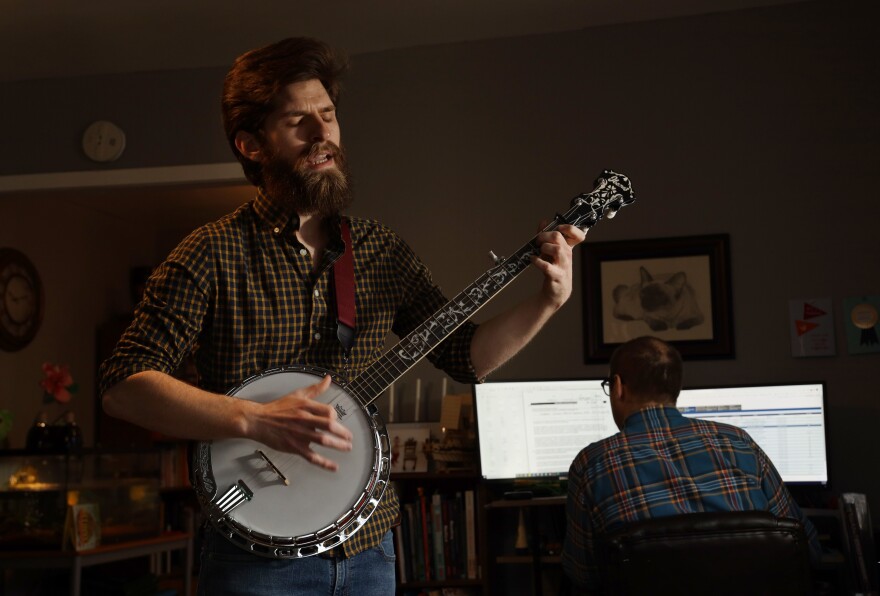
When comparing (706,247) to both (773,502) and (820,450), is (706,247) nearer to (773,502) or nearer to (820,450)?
(820,450)

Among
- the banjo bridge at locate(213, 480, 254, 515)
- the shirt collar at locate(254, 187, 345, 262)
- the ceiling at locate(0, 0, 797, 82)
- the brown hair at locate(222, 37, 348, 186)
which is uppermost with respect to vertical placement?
the ceiling at locate(0, 0, 797, 82)

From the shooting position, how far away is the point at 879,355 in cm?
372

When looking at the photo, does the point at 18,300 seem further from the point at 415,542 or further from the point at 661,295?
the point at 661,295

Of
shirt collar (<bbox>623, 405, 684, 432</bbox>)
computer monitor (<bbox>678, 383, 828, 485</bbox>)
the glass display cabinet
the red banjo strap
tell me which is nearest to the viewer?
the red banjo strap

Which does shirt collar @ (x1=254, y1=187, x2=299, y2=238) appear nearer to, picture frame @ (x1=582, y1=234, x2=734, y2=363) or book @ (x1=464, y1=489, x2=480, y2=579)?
book @ (x1=464, y1=489, x2=480, y2=579)

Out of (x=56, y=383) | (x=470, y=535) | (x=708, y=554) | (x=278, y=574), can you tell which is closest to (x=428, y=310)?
(x=278, y=574)

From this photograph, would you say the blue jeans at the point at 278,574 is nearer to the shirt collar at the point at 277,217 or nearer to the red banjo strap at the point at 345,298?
the red banjo strap at the point at 345,298

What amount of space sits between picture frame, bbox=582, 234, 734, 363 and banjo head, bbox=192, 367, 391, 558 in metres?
2.67

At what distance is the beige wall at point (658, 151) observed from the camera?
384 cm

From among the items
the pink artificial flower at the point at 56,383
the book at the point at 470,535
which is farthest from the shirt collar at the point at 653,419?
the pink artificial flower at the point at 56,383

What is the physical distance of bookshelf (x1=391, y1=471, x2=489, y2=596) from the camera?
12.2 feet

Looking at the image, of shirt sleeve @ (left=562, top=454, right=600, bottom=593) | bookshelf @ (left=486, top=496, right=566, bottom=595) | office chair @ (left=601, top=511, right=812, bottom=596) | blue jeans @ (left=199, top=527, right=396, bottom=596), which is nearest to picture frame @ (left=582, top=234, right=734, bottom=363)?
bookshelf @ (left=486, top=496, right=566, bottom=595)

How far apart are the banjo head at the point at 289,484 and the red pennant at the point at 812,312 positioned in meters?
2.83

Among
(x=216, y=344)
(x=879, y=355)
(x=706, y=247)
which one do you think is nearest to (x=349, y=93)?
(x=706, y=247)
